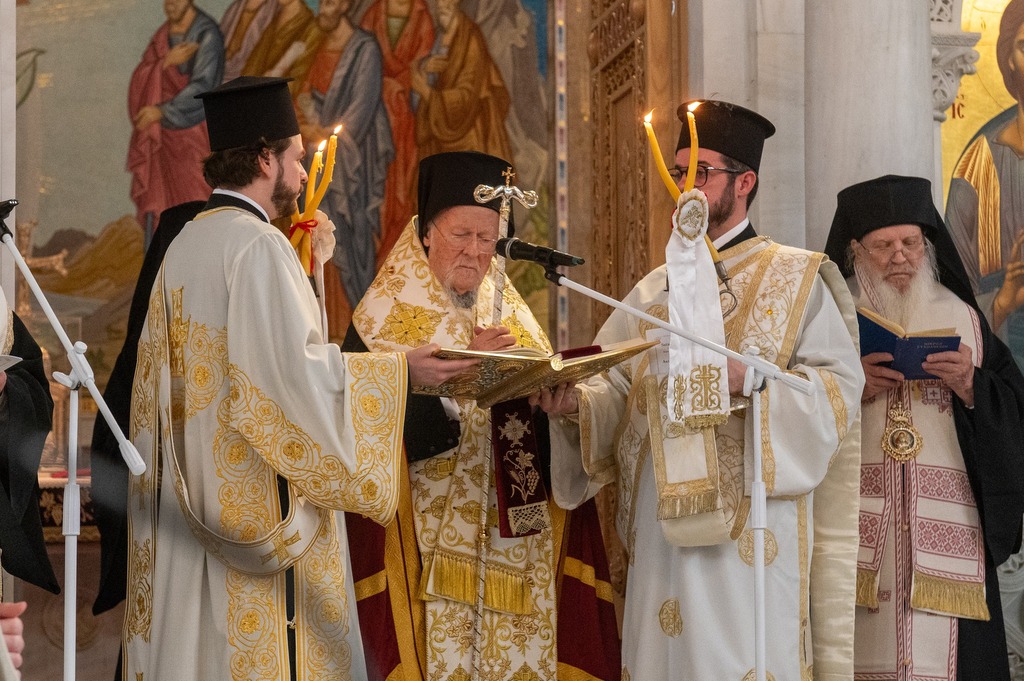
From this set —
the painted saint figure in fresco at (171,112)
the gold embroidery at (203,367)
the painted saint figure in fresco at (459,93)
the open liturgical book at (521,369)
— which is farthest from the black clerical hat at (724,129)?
the painted saint figure in fresco at (171,112)

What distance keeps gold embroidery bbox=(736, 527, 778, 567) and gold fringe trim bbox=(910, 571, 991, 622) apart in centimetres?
62

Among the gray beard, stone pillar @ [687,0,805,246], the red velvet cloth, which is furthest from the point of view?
the red velvet cloth

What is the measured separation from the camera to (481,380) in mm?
4242

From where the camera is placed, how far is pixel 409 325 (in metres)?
4.91

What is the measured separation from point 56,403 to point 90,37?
233cm

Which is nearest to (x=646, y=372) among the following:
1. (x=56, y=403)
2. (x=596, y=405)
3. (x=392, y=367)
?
(x=596, y=405)

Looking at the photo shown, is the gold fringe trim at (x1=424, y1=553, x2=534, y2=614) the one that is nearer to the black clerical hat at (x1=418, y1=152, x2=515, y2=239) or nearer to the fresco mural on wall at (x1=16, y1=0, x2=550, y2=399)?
the black clerical hat at (x1=418, y1=152, x2=515, y2=239)

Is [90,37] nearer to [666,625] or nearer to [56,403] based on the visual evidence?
[56,403]

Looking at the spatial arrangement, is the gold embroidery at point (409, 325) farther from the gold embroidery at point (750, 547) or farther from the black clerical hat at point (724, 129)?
the gold embroidery at point (750, 547)

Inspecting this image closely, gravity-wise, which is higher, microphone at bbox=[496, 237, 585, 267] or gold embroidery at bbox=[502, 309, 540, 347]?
microphone at bbox=[496, 237, 585, 267]

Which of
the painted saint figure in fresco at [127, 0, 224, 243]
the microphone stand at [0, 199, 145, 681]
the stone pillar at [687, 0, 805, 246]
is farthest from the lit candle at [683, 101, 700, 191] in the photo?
the painted saint figure in fresco at [127, 0, 224, 243]

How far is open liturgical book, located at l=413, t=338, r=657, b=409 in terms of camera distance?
13.3ft

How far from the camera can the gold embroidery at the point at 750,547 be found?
14.3 feet

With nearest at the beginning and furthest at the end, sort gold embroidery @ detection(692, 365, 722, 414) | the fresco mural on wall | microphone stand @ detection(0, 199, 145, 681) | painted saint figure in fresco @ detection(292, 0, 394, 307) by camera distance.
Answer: microphone stand @ detection(0, 199, 145, 681) → gold embroidery @ detection(692, 365, 722, 414) → the fresco mural on wall → painted saint figure in fresco @ detection(292, 0, 394, 307)
